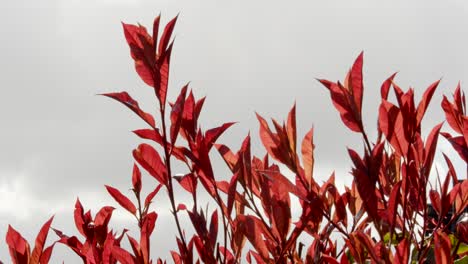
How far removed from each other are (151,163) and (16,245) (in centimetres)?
47

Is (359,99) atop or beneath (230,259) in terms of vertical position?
atop

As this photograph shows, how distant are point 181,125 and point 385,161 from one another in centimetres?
65

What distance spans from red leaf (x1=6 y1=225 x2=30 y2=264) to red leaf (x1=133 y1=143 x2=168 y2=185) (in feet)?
1.42

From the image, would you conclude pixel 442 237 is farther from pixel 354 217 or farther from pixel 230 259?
pixel 230 259

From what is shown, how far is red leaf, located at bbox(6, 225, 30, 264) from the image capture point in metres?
1.94

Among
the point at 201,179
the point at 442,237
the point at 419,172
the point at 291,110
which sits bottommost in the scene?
the point at 442,237

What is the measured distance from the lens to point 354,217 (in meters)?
1.97

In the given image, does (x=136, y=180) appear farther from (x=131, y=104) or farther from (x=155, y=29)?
(x=155, y=29)

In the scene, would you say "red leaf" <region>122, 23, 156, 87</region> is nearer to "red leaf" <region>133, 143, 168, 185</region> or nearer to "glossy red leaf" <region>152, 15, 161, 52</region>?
"glossy red leaf" <region>152, 15, 161, 52</region>

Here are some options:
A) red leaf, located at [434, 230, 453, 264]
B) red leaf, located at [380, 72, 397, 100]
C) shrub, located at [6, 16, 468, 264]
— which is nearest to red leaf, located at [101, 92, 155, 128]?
shrub, located at [6, 16, 468, 264]

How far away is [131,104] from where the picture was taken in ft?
5.75

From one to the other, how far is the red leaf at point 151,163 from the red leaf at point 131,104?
12cm

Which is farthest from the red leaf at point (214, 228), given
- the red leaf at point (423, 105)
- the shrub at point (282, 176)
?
the red leaf at point (423, 105)

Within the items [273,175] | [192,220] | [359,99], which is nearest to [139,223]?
[192,220]
